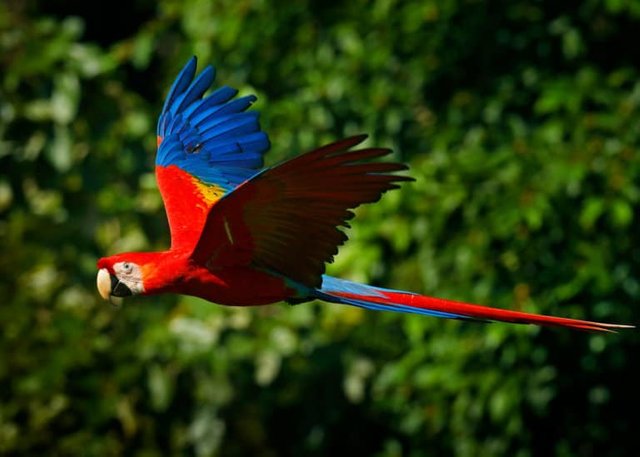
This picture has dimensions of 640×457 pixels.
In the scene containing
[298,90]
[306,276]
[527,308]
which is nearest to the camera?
[306,276]

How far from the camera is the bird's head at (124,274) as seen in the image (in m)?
1.95

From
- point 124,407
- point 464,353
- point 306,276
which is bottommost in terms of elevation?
point 306,276

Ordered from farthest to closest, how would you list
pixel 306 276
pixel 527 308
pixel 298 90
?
pixel 298 90 < pixel 527 308 < pixel 306 276

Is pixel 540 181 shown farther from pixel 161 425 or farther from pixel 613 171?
pixel 161 425

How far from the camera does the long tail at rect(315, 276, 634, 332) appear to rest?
1831 millimetres

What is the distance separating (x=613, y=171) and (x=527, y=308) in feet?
1.54

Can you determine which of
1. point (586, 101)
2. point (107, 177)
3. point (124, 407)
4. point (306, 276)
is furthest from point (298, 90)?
point (306, 276)

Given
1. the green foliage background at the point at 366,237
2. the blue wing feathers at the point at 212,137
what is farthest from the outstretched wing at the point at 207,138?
the green foliage background at the point at 366,237

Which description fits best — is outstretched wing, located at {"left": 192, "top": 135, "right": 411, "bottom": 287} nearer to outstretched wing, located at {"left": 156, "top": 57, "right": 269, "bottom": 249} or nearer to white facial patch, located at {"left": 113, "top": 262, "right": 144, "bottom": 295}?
white facial patch, located at {"left": 113, "top": 262, "right": 144, "bottom": 295}

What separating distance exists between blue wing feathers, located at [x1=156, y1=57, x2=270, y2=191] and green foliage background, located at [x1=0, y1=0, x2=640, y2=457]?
2.92 feet

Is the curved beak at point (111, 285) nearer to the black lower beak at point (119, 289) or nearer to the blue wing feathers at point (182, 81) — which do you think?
the black lower beak at point (119, 289)

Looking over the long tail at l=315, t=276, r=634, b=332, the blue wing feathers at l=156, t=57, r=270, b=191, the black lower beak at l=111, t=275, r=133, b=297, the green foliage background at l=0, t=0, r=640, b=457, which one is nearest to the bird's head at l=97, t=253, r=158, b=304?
the black lower beak at l=111, t=275, r=133, b=297

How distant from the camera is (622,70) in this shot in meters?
3.69

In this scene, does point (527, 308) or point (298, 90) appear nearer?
point (527, 308)
